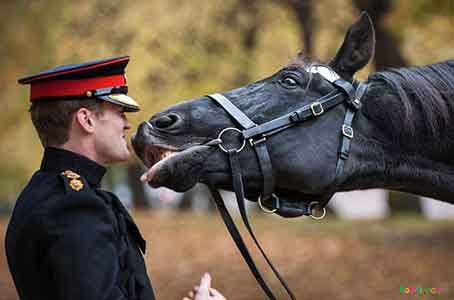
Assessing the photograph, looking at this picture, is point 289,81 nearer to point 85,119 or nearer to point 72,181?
point 85,119

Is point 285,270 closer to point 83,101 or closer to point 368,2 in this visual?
point 368,2

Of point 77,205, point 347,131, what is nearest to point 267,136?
point 347,131

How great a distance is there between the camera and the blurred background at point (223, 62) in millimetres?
10828

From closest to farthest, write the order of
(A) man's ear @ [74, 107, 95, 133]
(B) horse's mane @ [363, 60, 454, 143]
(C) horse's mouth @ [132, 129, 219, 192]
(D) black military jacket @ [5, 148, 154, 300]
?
1. (D) black military jacket @ [5, 148, 154, 300]
2. (A) man's ear @ [74, 107, 95, 133]
3. (C) horse's mouth @ [132, 129, 219, 192]
4. (B) horse's mane @ [363, 60, 454, 143]

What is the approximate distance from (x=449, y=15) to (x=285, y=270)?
4049mm

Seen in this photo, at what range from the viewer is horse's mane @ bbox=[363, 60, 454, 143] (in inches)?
138

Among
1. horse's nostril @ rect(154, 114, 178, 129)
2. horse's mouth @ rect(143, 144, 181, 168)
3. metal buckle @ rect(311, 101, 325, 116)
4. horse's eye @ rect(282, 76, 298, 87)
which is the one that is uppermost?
horse's nostril @ rect(154, 114, 178, 129)

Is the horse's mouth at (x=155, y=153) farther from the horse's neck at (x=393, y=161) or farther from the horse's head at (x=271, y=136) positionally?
the horse's neck at (x=393, y=161)

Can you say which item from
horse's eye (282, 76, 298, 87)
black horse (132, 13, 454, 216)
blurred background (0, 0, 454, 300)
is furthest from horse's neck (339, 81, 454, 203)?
blurred background (0, 0, 454, 300)

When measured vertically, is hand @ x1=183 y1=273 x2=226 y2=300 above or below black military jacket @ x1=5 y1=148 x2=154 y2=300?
below

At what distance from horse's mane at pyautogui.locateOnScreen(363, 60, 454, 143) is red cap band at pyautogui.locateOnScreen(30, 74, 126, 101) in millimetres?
1294

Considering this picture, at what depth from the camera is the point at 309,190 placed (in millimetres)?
3504

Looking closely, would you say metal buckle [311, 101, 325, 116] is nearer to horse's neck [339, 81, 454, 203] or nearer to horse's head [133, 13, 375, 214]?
horse's head [133, 13, 375, 214]

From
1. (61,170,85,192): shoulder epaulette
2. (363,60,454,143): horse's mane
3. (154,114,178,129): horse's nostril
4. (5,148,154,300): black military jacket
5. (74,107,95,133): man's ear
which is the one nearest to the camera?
(5,148,154,300): black military jacket
